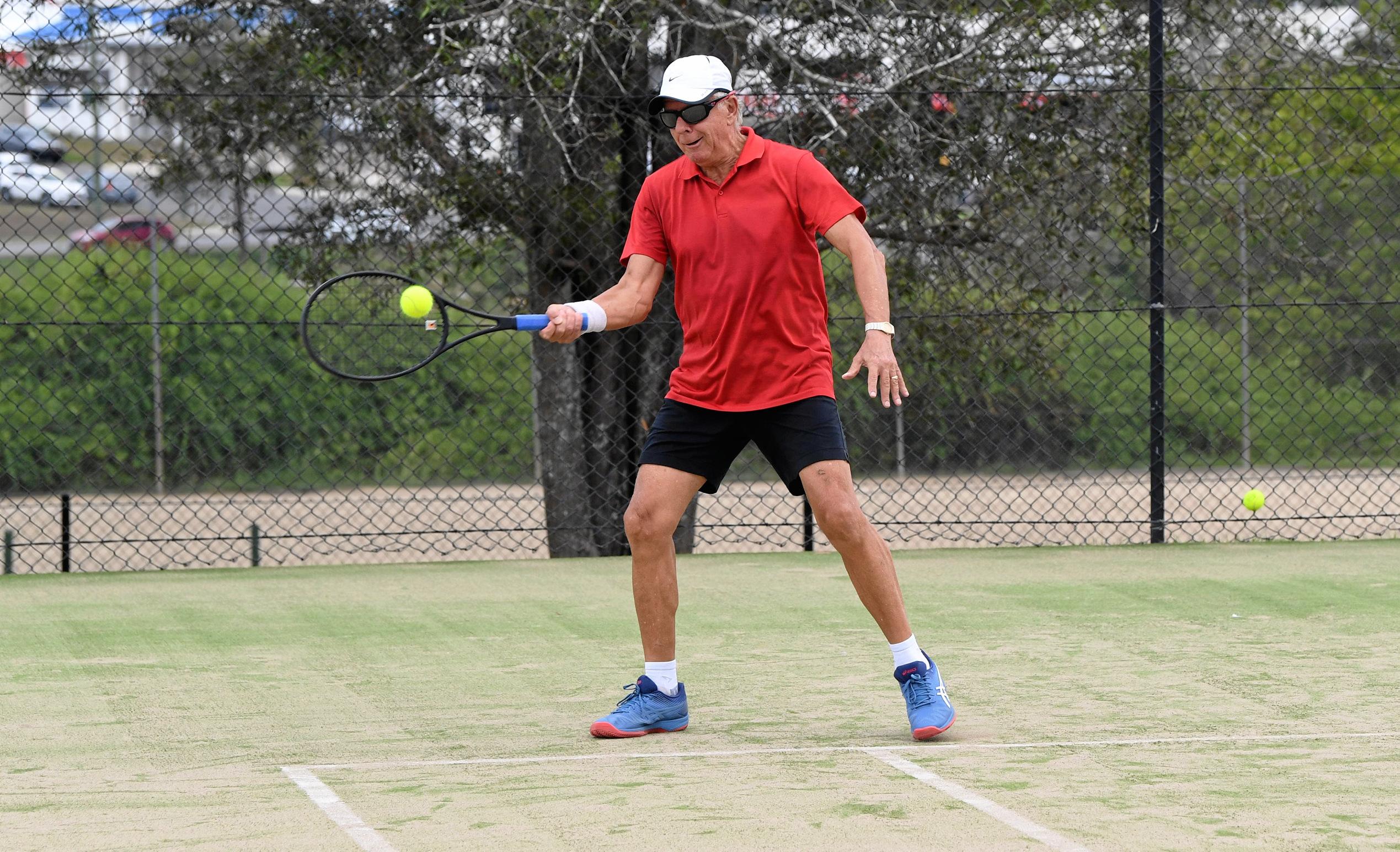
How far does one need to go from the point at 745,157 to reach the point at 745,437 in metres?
0.65

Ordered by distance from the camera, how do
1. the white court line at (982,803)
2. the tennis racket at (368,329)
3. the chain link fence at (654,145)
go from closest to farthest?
the white court line at (982,803), the chain link fence at (654,145), the tennis racket at (368,329)

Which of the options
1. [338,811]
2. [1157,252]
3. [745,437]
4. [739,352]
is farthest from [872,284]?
[1157,252]

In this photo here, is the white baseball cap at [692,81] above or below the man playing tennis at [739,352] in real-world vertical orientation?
above

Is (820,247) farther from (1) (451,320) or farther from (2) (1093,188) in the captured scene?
(1) (451,320)

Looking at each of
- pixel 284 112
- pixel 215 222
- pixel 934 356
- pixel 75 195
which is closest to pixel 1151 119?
pixel 934 356

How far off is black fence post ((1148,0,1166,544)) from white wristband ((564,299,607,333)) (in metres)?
3.84

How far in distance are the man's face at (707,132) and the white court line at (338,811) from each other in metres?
1.59

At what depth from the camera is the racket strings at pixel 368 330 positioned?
23.9 feet

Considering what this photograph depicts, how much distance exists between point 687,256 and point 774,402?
0.40m

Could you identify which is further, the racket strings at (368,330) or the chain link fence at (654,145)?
the racket strings at (368,330)

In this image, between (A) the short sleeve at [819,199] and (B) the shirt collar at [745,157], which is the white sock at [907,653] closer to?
(A) the short sleeve at [819,199]

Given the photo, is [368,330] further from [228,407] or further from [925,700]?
[925,700]

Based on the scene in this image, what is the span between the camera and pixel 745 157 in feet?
12.5

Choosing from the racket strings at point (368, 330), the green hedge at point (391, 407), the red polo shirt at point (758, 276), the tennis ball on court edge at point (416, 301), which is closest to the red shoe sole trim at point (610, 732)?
the red polo shirt at point (758, 276)
